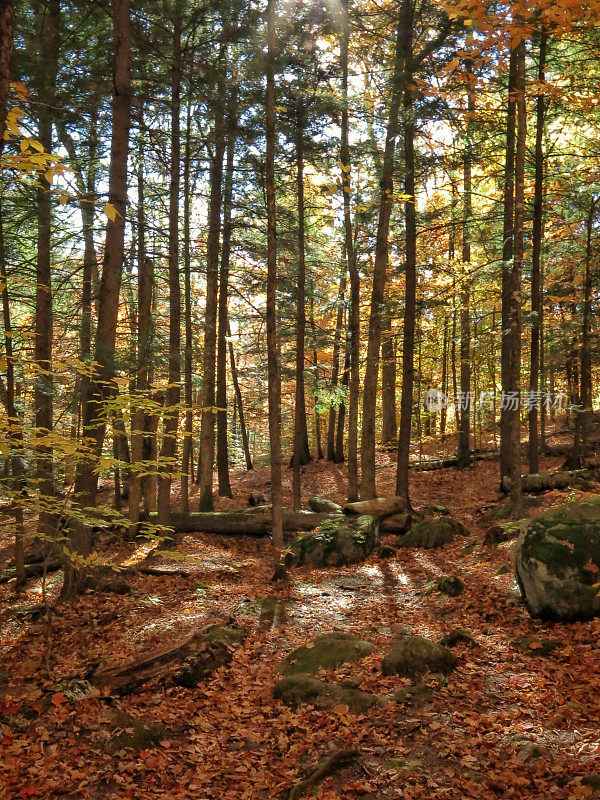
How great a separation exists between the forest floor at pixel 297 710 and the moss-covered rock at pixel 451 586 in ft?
0.46

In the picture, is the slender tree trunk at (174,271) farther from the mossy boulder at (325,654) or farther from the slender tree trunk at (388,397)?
the slender tree trunk at (388,397)

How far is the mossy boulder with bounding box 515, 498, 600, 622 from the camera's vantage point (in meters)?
6.61

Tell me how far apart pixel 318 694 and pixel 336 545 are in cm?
600

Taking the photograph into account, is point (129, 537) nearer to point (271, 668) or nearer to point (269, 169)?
point (271, 668)

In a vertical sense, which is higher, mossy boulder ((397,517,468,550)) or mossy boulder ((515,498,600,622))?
mossy boulder ((515,498,600,622))

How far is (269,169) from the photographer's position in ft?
32.4

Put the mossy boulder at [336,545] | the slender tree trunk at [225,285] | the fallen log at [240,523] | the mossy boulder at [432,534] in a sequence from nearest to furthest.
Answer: the mossy boulder at [336,545]
the mossy boulder at [432,534]
the slender tree trunk at [225,285]
the fallen log at [240,523]

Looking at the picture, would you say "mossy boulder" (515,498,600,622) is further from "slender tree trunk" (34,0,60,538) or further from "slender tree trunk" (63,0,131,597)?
"slender tree trunk" (34,0,60,538)

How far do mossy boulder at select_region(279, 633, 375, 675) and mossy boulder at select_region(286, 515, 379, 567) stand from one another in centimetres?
426

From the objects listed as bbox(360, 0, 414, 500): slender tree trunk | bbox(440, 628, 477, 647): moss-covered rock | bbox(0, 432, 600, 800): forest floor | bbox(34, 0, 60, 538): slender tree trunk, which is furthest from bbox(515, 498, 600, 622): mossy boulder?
bbox(34, 0, 60, 538): slender tree trunk

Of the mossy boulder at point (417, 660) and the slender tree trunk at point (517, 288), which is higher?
the slender tree trunk at point (517, 288)

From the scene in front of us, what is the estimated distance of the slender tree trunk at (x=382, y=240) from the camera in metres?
12.4

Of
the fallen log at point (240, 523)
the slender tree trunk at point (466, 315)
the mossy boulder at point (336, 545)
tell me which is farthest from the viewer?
the slender tree trunk at point (466, 315)

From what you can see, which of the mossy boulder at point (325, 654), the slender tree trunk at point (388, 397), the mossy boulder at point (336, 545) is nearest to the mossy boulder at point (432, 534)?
the mossy boulder at point (336, 545)
